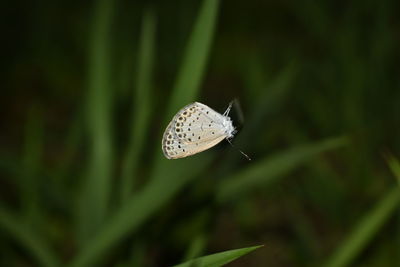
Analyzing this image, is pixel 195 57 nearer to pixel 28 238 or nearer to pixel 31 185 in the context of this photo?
pixel 28 238

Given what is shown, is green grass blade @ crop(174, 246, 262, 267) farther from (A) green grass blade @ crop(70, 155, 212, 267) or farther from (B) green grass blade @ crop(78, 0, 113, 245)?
(B) green grass blade @ crop(78, 0, 113, 245)

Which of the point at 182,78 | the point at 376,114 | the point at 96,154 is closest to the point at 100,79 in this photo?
the point at 96,154

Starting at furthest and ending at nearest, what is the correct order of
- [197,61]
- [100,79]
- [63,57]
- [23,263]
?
[63,57]
[23,263]
[100,79]
[197,61]

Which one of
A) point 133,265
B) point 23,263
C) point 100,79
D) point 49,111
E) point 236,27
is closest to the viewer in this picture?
point 133,265

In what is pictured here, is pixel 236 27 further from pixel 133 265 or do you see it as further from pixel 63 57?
pixel 133 265

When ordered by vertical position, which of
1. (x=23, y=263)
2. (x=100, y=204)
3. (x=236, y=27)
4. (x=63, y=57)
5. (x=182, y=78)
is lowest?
(x=23, y=263)

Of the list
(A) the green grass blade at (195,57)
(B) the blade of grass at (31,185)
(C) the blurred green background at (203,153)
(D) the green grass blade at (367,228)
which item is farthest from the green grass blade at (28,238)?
(D) the green grass blade at (367,228)

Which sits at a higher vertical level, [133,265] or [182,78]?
[182,78]
